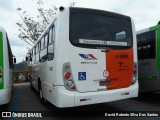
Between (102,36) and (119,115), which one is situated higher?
(102,36)

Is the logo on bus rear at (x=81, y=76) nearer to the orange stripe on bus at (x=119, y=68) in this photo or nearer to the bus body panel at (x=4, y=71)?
the orange stripe on bus at (x=119, y=68)

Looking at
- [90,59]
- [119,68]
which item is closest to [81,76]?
[90,59]

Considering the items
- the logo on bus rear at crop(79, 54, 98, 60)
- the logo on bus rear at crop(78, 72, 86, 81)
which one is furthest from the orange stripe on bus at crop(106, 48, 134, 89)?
the logo on bus rear at crop(78, 72, 86, 81)

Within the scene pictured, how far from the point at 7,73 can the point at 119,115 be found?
11.5 ft

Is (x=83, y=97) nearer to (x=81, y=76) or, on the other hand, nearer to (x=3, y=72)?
(x=81, y=76)

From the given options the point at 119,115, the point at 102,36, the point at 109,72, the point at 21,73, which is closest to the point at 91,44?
the point at 102,36

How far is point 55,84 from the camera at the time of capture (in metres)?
5.85

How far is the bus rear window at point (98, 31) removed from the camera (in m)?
5.95

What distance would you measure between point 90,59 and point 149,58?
3.46 metres

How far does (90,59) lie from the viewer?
596 cm

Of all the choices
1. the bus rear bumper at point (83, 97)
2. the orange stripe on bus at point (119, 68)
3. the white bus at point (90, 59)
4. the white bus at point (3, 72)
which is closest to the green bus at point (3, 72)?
the white bus at point (3, 72)

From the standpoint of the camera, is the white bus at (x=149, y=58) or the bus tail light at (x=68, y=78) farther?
the white bus at (x=149, y=58)

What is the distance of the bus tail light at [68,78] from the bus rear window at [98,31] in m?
0.64

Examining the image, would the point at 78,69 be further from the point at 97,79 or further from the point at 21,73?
the point at 21,73
